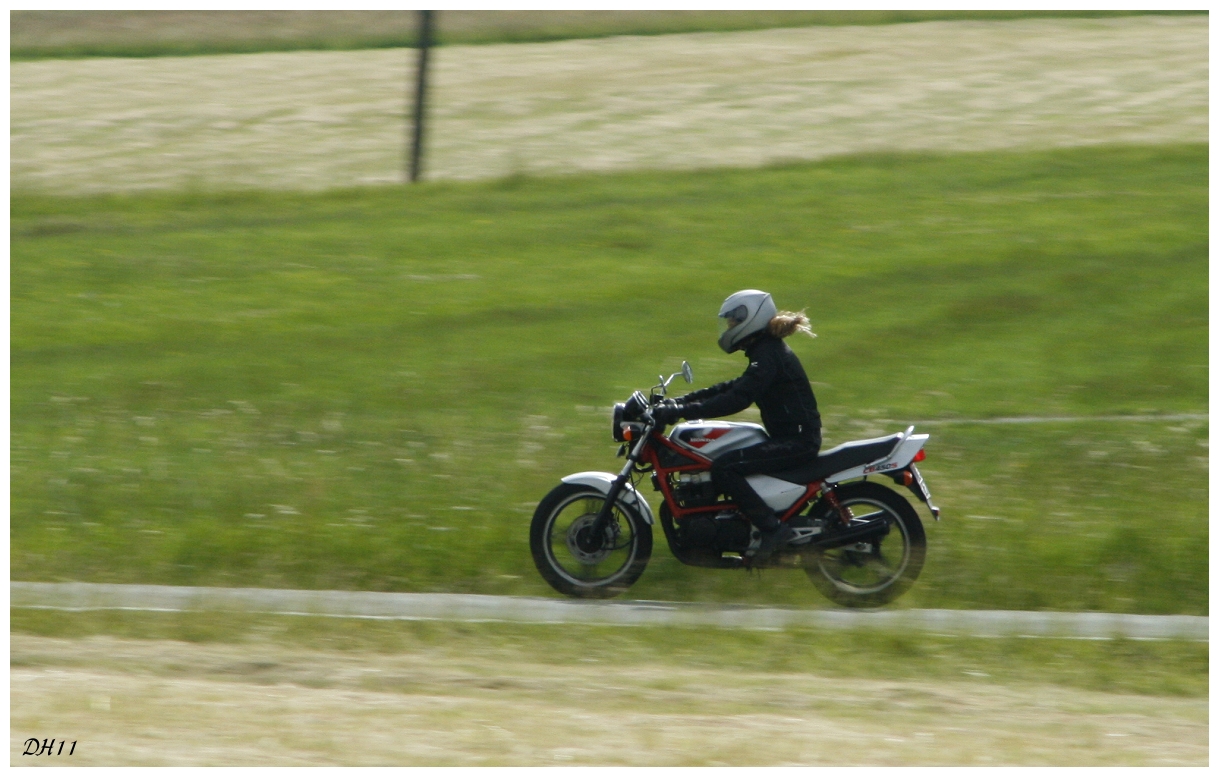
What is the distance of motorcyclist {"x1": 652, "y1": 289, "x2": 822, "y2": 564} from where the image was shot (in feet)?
30.2

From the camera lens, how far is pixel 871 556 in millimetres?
9328

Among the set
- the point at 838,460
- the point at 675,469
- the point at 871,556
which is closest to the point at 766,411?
the point at 838,460

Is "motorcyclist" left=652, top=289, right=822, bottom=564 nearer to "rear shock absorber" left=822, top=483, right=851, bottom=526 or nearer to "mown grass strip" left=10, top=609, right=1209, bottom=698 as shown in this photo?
"rear shock absorber" left=822, top=483, right=851, bottom=526

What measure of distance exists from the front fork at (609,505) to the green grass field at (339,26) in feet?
98.4

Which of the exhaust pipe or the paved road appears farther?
the exhaust pipe

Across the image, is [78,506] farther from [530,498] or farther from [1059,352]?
[1059,352]

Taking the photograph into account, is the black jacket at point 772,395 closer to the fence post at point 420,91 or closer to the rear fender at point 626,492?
the rear fender at point 626,492

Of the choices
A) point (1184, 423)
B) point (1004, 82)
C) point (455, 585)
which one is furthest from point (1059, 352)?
point (1004, 82)

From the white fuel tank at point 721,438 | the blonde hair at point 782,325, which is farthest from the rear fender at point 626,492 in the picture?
the blonde hair at point 782,325

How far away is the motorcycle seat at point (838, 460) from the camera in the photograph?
360 inches

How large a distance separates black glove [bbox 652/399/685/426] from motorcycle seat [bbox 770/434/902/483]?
0.66m

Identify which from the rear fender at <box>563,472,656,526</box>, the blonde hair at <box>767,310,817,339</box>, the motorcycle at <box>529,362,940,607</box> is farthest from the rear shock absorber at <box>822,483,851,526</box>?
the rear fender at <box>563,472,656,526</box>

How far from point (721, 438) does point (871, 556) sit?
113 centimetres

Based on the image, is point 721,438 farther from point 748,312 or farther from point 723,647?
point 723,647
